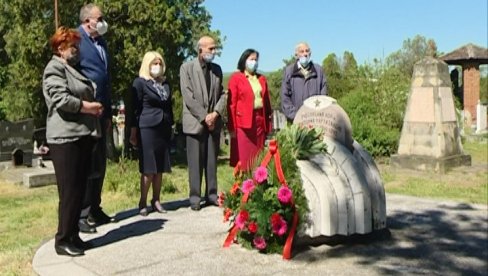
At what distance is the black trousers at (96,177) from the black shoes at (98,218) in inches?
1.3

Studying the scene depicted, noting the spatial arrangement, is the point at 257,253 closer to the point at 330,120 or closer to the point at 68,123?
the point at 330,120

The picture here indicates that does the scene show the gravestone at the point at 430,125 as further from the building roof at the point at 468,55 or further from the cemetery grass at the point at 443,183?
the building roof at the point at 468,55

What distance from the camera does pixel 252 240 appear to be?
15.5ft

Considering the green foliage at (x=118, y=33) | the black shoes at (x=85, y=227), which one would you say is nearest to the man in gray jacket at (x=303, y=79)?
the black shoes at (x=85, y=227)

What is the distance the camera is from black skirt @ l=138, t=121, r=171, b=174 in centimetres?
589

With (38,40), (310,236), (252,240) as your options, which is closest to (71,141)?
(252,240)

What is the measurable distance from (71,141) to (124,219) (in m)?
1.77

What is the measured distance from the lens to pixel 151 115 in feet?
19.3

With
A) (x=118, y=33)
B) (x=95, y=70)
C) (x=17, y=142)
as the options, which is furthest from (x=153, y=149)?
(x=118, y=33)

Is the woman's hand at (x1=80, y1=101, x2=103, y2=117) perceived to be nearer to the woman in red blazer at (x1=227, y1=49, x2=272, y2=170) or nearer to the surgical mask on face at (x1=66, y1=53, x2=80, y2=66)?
the surgical mask on face at (x1=66, y1=53, x2=80, y2=66)

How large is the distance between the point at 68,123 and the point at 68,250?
1019 millimetres

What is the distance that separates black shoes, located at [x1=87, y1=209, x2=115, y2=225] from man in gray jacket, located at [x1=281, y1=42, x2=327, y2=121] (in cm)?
247

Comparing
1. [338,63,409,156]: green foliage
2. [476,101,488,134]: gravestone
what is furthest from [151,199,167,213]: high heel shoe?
[476,101,488,134]: gravestone

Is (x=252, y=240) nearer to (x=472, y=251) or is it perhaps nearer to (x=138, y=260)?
(x=138, y=260)
